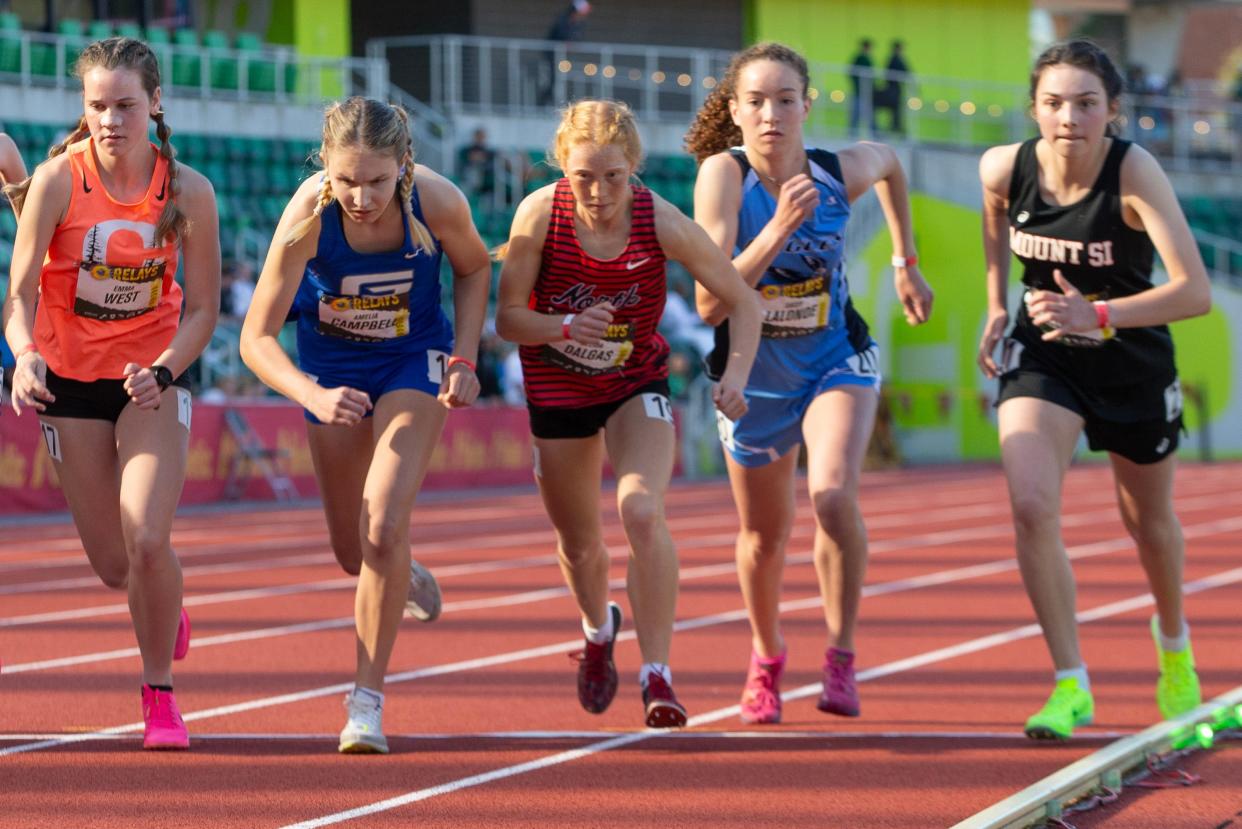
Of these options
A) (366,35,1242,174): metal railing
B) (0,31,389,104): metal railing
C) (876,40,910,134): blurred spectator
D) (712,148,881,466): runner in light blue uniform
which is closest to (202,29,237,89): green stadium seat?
(0,31,389,104): metal railing

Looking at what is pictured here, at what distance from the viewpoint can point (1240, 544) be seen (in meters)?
13.6

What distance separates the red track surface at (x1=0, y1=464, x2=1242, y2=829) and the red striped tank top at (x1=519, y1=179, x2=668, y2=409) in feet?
3.60

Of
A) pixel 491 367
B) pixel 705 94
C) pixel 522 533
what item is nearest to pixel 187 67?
pixel 491 367

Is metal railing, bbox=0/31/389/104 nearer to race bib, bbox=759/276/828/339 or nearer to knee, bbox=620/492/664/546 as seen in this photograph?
race bib, bbox=759/276/828/339

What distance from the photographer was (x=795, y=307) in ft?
20.0

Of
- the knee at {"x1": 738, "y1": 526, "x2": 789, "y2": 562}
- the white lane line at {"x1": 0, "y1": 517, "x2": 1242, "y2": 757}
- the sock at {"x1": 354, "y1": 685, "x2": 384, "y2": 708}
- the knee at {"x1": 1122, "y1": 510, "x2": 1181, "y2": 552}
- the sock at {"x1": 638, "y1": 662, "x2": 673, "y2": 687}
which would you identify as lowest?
the white lane line at {"x1": 0, "y1": 517, "x2": 1242, "y2": 757}

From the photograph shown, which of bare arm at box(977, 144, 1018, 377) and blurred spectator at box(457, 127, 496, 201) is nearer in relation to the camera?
bare arm at box(977, 144, 1018, 377)

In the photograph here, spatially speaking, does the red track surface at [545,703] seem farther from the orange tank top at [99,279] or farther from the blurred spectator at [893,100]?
the blurred spectator at [893,100]

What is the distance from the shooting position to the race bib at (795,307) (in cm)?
607

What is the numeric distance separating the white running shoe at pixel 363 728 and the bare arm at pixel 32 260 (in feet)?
4.02

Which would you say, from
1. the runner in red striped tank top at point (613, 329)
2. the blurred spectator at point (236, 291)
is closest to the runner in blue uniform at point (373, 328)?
the runner in red striped tank top at point (613, 329)

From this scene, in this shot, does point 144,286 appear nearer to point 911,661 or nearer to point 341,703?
point 341,703

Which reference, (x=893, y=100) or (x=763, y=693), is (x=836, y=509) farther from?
(x=893, y=100)

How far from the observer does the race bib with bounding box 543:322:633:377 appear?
18.6 feet
